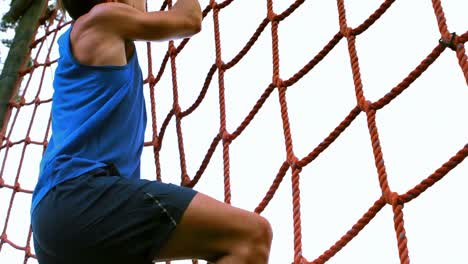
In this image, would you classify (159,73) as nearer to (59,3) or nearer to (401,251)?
(59,3)

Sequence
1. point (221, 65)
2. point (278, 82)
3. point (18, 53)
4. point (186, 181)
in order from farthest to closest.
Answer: point (18, 53)
point (221, 65)
point (186, 181)
point (278, 82)

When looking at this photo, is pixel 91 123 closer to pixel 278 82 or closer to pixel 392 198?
pixel 392 198

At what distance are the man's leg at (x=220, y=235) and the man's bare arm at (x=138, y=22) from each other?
288 mm

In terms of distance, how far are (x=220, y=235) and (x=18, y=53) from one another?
1780 millimetres

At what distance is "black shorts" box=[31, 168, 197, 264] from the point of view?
859 mm

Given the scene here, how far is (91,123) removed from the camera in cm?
97

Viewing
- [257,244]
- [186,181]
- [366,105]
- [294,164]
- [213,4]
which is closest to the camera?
[257,244]

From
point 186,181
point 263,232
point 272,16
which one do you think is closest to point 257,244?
point 263,232

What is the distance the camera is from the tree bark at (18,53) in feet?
7.48

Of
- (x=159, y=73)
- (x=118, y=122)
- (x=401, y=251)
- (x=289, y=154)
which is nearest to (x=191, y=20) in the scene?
(x=118, y=122)

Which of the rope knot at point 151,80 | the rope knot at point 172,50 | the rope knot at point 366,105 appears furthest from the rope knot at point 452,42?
the rope knot at point 151,80

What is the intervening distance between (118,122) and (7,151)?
5.08 ft

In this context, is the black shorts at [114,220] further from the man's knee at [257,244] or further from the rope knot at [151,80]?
the rope knot at [151,80]

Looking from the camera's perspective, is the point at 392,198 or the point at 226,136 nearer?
the point at 392,198
